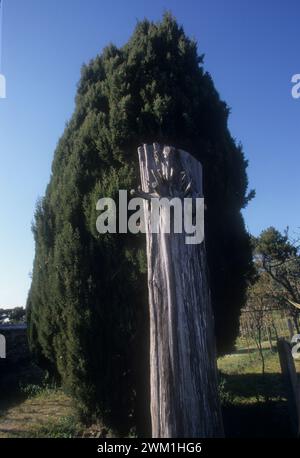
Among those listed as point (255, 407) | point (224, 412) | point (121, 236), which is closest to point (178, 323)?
point (121, 236)

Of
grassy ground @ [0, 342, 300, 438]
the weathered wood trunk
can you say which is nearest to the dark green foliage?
grassy ground @ [0, 342, 300, 438]

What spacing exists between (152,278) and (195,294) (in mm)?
423

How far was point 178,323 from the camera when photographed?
2734 millimetres

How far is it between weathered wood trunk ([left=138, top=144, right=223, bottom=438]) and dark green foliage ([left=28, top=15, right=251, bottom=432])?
1475 mm

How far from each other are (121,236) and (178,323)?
214 centimetres

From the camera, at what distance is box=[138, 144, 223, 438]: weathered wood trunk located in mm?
2576

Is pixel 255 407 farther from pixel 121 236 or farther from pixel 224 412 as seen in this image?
pixel 121 236

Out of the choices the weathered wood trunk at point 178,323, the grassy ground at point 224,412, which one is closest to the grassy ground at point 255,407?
the grassy ground at point 224,412

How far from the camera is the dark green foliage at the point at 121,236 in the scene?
438 cm

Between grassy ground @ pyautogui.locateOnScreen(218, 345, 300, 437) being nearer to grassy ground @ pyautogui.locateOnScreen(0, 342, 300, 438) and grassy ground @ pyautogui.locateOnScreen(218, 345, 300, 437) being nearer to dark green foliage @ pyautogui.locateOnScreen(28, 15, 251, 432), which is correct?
grassy ground @ pyautogui.locateOnScreen(0, 342, 300, 438)

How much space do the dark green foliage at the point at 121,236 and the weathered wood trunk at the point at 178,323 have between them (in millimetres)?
1475

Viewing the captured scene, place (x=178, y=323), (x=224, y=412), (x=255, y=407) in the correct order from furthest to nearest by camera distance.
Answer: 1. (x=255, y=407)
2. (x=224, y=412)
3. (x=178, y=323)
